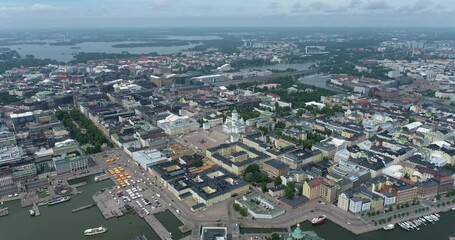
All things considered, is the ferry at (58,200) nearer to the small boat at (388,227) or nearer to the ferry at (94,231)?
the ferry at (94,231)

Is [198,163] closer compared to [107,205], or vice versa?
[107,205]

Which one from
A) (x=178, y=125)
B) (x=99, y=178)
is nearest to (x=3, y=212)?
(x=99, y=178)

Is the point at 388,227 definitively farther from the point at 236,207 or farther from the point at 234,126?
the point at 234,126

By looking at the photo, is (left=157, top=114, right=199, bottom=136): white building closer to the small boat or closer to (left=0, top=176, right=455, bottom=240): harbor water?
(left=0, top=176, right=455, bottom=240): harbor water

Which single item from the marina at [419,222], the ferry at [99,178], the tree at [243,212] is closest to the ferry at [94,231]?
the ferry at [99,178]

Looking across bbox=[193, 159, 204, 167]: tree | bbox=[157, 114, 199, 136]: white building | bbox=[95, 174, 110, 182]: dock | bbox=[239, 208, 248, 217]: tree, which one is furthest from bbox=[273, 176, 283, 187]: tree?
bbox=[157, 114, 199, 136]: white building

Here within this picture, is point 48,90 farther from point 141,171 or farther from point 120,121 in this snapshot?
point 141,171

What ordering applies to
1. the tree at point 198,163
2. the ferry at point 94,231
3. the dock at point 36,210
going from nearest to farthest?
the ferry at point 94,231 < the dock at point 36,210 < the tree at point 198,163

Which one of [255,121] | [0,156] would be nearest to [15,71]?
[0,156]
